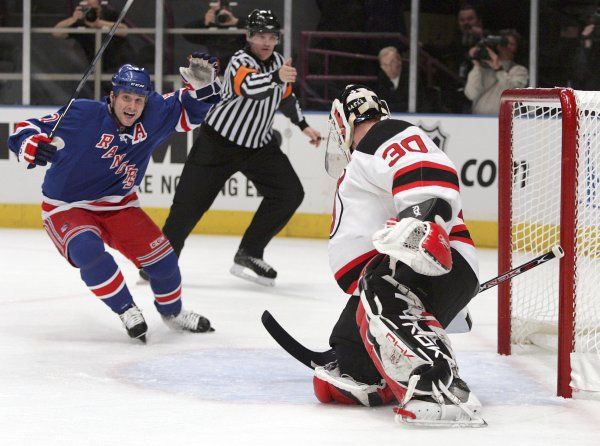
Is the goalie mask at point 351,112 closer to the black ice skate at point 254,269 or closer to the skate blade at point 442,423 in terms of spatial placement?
the skate blade at point 442,423

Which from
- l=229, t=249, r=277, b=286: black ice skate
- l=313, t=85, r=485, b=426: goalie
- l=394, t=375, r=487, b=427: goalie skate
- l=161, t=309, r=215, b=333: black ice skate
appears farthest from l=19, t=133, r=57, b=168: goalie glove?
l=229, t=249, r=277, b=286: black ice skate

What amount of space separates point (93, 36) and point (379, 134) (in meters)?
5.44

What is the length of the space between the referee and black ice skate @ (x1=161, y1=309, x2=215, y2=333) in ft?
3.75

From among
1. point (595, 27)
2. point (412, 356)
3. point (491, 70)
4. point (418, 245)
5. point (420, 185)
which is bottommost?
point (412, 356)

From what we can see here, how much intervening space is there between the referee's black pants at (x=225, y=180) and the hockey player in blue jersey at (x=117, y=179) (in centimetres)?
112

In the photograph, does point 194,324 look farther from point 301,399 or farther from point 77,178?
point 301,399

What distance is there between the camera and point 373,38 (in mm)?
7484

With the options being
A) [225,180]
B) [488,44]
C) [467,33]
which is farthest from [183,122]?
[467,33]

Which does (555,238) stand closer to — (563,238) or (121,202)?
(563,238)

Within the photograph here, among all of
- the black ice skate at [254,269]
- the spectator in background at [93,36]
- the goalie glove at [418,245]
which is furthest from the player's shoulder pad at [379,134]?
the spectator in background at [93,36]

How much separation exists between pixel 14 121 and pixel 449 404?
5323 millimetres

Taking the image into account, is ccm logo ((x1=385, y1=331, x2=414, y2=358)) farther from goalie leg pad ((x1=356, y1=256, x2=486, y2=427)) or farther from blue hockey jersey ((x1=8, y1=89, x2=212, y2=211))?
blue hockey jersey ((x1=8, y1=89, x2=212, y2=211))

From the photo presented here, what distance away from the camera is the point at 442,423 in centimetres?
272

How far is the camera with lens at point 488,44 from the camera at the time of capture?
7.11 metres
